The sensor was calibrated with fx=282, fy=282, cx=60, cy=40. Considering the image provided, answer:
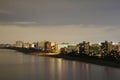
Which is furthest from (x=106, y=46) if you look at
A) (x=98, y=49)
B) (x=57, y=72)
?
(x=57, y=72)

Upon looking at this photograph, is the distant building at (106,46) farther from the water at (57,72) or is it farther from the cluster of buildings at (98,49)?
the water at (57,72)

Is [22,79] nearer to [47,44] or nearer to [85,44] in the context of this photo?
[85,44]

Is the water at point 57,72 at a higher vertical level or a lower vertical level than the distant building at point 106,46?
lower

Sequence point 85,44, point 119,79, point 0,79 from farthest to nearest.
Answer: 1. point 85,44
2. point 119,79
3. point 0,79

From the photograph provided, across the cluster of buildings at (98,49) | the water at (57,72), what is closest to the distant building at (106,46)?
the cluster of buildings at (98,49)

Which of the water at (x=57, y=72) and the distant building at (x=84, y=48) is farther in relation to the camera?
the distant building at (x=84, y=48)

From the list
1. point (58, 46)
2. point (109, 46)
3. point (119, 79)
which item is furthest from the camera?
point (58, 46)

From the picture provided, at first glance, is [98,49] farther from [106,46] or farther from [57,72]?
[57,72]

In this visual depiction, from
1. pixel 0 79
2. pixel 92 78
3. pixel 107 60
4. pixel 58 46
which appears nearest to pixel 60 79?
pixel 92 78

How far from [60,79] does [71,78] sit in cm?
85

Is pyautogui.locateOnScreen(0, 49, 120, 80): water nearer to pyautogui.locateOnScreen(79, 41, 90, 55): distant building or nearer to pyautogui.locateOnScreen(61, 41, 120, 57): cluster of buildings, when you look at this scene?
pyautogui.locateOnScreen(61, 41, 120, 57): cluster of buildings

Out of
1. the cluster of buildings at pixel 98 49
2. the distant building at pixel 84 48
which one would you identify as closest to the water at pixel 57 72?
the cluster of buildings at pixel 98 49

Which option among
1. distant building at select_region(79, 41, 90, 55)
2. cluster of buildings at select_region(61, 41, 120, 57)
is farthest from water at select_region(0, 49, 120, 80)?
distant building at select_region(79, 41, 90, 55)

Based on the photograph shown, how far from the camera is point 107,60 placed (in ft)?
93.8
